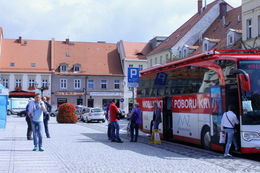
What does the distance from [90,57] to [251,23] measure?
44800mm

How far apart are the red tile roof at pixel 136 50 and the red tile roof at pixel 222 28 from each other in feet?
64.6

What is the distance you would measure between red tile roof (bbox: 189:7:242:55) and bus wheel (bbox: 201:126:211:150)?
92.4 ft

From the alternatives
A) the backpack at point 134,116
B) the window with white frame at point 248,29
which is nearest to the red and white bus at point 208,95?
the backpack at point 134,116

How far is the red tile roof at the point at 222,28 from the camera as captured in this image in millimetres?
45153

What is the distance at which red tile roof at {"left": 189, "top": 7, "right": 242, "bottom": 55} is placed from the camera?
1778 inches

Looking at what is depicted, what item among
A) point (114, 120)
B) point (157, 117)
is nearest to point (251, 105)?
point (157, 117)

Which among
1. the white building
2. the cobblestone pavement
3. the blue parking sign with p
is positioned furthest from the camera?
the white building

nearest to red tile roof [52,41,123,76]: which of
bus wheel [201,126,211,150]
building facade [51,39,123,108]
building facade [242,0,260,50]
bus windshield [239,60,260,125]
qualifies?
building facade [51,39,123,108]

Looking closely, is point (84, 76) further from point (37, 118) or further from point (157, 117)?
point (37, 118)

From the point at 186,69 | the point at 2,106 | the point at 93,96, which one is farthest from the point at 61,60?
the point at 186,69

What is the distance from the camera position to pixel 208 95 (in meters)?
14.9

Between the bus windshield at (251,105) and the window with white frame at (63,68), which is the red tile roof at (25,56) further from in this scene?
the bus windshield at (251,105)

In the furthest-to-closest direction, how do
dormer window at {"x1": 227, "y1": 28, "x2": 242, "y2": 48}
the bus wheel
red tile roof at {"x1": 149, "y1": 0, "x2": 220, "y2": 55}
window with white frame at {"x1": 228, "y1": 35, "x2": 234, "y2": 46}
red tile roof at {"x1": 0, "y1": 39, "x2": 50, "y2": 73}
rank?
red tile roof at {"x1": 0, "y1": 39, "x2": 50, "y2": 73} → red tile roof at {"x1": 149, "y1": 0, "x2": 220, "y2": 55} → window with white frame at {"x1": 228, "y1": 35, "x2": 234, "y2": 46} → dormer window at {"x1": 227, "y1": 28, "x2": 242, "y2": 48} → the bus wheel

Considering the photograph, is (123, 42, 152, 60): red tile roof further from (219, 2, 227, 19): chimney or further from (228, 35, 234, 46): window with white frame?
(228, 35, 234, 46): window with white frame
